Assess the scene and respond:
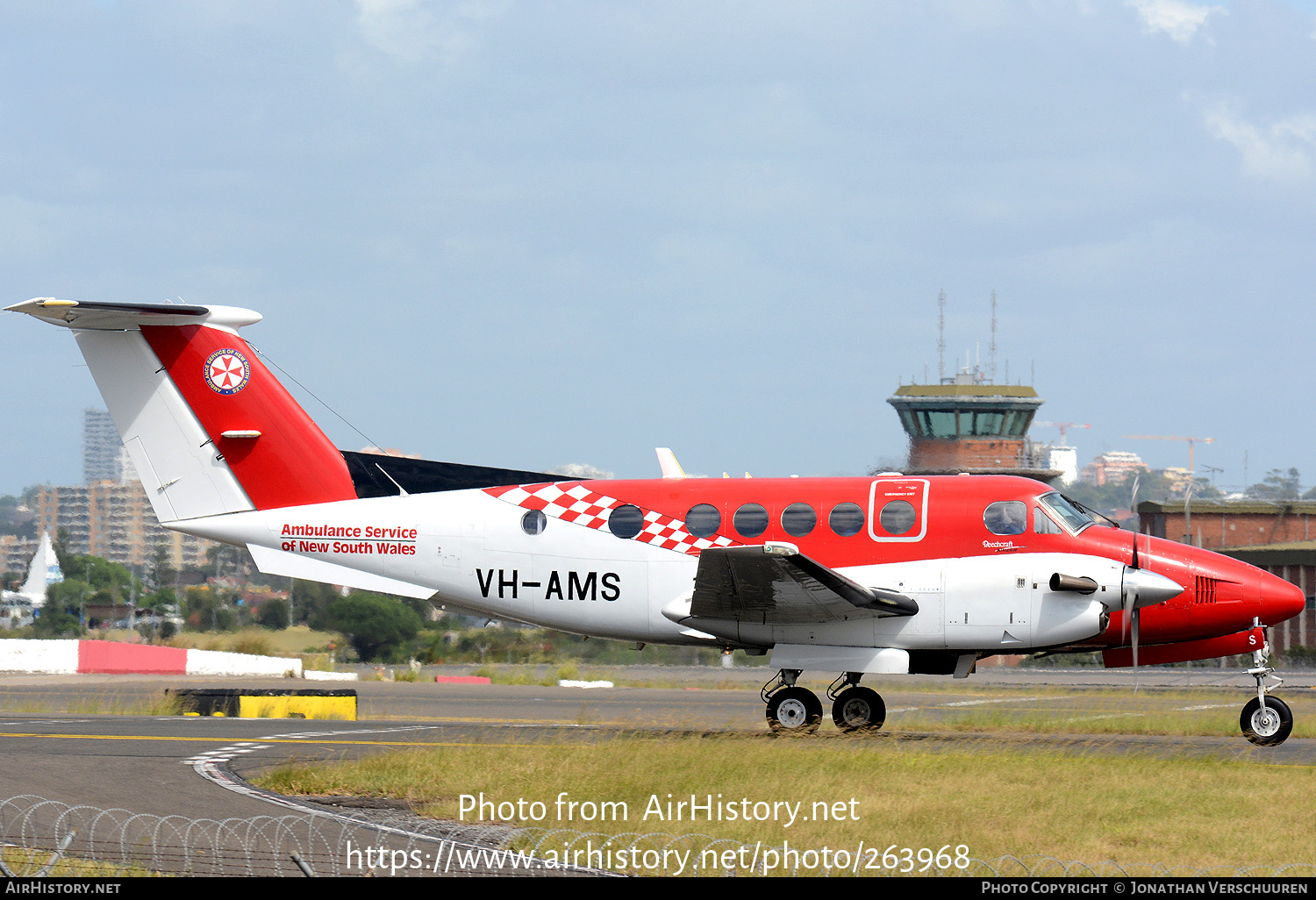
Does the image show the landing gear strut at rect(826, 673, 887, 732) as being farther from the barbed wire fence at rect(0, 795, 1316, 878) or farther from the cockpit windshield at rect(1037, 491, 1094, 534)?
the barbed wire fence at rect(0, 795, 1316, 878)

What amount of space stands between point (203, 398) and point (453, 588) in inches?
186

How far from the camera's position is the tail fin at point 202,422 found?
64.1 feet

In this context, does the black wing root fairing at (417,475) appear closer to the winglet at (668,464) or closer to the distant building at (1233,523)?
the winglet at (668,464)

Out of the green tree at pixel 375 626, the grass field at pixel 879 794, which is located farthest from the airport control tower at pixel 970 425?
the grass field at pixel 879 794

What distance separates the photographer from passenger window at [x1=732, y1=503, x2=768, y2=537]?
18109 millimetres

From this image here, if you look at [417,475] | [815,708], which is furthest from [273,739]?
[815,708]

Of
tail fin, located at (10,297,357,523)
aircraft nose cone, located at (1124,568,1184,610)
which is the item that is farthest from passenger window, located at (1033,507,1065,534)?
tail fin, located at (10,297,357,523)

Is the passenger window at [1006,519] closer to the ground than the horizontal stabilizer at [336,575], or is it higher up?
higher up

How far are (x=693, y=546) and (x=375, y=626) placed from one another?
1748 inches

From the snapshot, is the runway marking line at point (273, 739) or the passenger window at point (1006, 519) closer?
the runway marking line at point (273, 739)

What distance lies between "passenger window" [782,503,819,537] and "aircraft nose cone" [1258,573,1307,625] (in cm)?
594

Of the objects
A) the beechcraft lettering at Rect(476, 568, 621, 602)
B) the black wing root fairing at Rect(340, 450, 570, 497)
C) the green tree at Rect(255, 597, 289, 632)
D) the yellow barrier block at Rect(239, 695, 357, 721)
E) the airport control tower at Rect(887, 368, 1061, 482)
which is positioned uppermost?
the airport control tower at Rect(887, 368, 1061, 482)

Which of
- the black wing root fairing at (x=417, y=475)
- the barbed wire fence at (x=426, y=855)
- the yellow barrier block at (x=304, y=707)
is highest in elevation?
the black wing root fairing at (x=417, y=475)

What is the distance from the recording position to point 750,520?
18172mm
